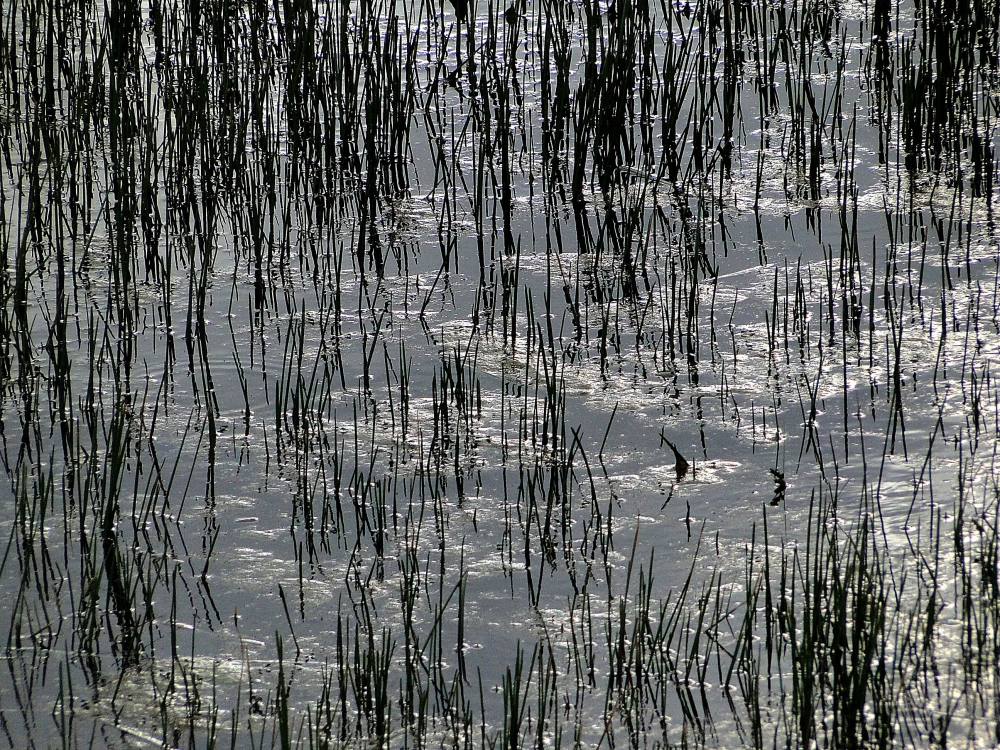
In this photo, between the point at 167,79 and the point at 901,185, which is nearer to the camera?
the point at 901,185

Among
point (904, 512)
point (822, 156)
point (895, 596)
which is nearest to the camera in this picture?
point (895, 596)

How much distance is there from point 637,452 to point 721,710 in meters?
0.98

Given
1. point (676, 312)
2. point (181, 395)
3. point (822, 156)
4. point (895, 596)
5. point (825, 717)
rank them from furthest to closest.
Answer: point (822, 156), point (676, 312), point (181, 395), point (895, 596), point (825, 717)

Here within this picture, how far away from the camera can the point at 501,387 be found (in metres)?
3.53

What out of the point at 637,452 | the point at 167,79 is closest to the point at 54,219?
the point at 167,79

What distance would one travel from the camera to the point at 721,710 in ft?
7.45

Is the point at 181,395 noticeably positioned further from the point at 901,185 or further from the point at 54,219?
the point at 901,185

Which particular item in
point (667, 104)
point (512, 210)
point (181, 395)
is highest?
point (667, 104)

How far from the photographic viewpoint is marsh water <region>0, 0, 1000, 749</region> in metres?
2.35

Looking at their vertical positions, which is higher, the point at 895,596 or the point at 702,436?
the point at 702,436

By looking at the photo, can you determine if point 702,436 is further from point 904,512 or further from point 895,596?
point 895,596

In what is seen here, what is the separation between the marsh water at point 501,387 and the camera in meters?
2.35

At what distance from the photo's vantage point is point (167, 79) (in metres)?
5.53

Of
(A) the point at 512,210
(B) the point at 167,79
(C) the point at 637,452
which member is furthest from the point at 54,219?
(C) the point at 637,452
